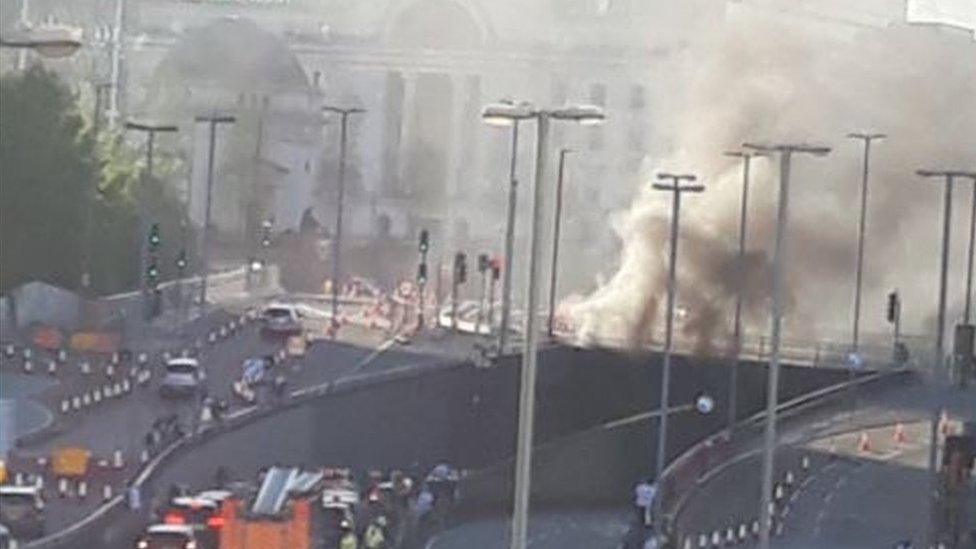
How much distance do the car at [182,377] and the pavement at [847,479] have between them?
2.97 m

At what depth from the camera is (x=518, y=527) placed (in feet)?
45.5

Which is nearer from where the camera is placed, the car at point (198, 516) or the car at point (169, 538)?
the car at point (169, 538)

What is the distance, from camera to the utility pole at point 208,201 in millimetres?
22667

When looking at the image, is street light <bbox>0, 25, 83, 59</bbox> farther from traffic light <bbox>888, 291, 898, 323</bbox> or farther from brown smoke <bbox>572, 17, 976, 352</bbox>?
brown smoke <bbox>572, 17, 976, 352</bbox>

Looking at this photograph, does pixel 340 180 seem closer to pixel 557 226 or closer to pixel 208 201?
pixel 557 226

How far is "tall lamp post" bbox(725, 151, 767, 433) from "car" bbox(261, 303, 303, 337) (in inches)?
159

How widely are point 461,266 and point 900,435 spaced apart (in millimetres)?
4873

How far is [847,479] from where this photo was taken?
22328 millimetres

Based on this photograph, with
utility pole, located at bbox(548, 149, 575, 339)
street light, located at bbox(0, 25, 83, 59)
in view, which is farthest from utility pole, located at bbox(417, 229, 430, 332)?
street light, located at bbox(0, 25, 83, 59)

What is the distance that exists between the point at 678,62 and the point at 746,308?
466 centimetres

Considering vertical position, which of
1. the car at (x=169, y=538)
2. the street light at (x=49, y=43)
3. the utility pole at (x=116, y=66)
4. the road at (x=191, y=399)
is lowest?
the car at (x=169, y=538)

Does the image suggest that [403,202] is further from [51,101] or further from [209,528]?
[209,528]

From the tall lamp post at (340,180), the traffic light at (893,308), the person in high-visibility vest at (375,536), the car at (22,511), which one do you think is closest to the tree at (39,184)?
the car at (22,511)

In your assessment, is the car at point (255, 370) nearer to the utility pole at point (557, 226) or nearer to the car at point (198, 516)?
the car at point (198, 516)
